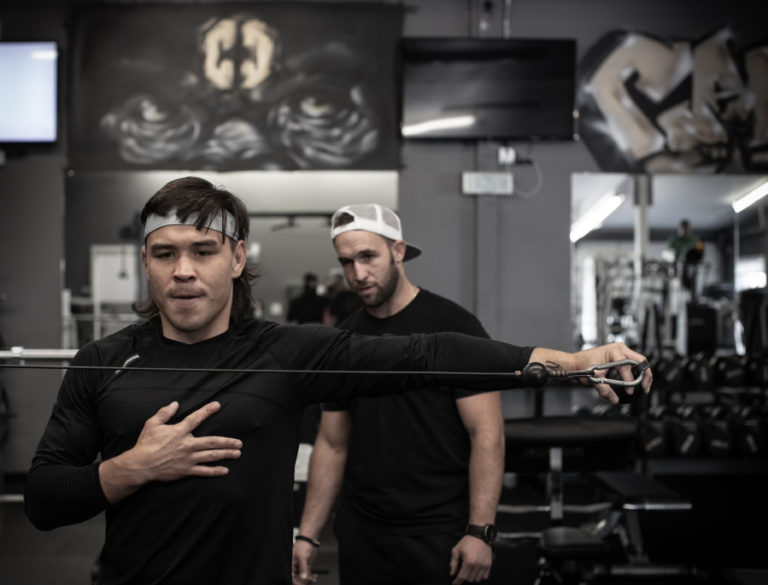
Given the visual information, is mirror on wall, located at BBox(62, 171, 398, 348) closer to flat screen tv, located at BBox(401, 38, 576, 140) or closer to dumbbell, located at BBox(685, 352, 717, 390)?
flat screen tv, located at BBox(401, 38, 576, 140)

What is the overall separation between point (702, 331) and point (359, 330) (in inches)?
161

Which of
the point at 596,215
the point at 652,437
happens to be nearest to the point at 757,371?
the point at 652,437

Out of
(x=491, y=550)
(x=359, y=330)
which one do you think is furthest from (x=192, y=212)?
(x=491, y=550)

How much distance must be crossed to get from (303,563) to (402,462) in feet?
1.25

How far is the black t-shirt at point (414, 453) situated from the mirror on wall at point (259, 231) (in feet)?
18.3

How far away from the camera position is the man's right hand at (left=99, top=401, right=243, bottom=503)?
118 cm

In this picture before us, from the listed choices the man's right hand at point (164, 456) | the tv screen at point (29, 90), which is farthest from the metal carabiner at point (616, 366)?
the tv screen at point (29, 90)

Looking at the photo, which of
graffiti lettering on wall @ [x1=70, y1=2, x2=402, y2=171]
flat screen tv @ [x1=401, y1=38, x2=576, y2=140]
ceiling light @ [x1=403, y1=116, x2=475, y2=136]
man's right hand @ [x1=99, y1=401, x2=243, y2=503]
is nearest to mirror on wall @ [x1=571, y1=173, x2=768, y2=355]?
flat screen tv @ [x1=401, y1=38, x2=576, y2=140]

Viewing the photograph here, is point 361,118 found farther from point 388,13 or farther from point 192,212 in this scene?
point 192,212

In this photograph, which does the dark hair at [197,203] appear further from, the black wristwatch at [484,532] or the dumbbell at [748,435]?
the dumbbell at [748,435]

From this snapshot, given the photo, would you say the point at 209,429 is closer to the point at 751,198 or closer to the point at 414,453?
the point at 414,453

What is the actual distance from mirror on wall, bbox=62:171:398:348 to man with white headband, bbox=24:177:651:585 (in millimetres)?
6311

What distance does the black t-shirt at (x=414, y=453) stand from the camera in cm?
202

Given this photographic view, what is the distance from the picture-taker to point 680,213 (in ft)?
18.8
